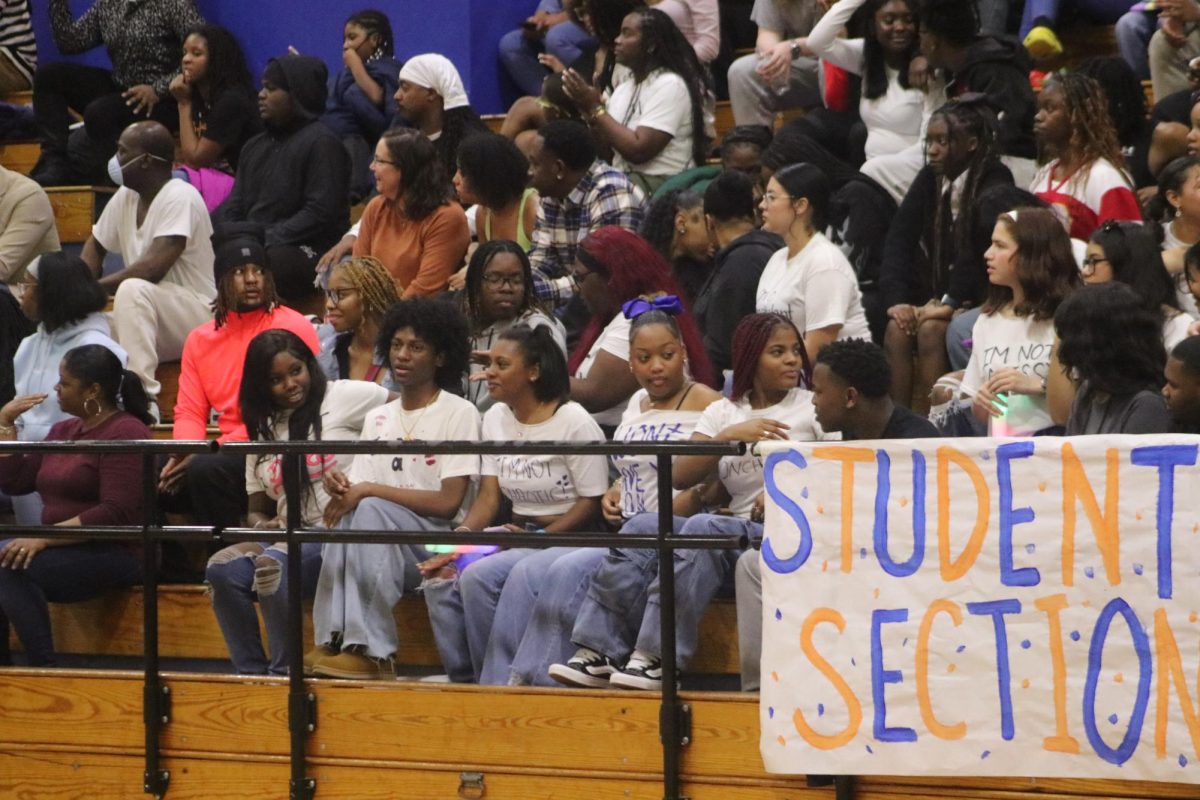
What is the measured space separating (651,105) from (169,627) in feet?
12.0

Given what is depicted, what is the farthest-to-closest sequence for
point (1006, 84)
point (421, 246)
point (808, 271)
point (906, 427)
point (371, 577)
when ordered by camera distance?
point (421, 246) → point (1006, 84) → point (808, 271) → point (371, 577) → point (906, 427)

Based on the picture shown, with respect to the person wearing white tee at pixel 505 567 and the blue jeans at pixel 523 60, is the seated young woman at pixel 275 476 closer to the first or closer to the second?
the person wearing white tee at pixel 505 567

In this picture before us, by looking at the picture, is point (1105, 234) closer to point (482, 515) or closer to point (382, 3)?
point (482, 515)

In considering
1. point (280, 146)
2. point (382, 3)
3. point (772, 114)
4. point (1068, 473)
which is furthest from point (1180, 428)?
point (382, 3)

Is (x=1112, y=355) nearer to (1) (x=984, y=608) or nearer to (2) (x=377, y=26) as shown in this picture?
(1) (x=984, y=608)

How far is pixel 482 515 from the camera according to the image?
5484 mm

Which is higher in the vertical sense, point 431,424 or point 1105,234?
point 1105,234

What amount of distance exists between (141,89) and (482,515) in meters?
5.74

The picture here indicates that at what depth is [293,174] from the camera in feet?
29.9

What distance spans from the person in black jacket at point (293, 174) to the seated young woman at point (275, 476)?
7.75 ft

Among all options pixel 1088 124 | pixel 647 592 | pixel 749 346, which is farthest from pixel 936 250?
pixel 647 592

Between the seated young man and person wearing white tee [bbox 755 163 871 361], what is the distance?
2.86 metres

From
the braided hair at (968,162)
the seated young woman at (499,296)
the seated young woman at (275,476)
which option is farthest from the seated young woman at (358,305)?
the braided hair at (968,162)

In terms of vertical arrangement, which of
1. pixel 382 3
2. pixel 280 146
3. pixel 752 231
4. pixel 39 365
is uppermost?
pixel 382 3
